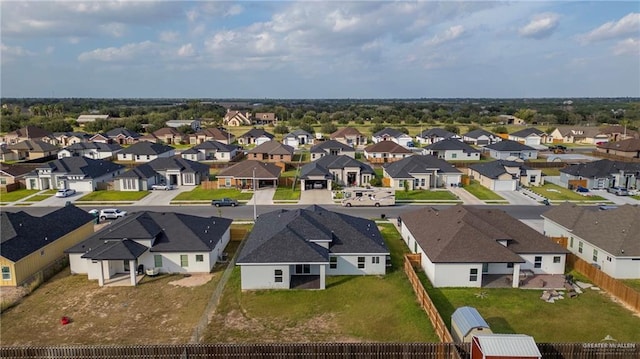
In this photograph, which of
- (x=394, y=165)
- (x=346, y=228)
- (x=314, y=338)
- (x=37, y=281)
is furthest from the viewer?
(x=394, y=165)

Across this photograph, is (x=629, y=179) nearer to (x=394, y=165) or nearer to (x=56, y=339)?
(x=394, y=165)

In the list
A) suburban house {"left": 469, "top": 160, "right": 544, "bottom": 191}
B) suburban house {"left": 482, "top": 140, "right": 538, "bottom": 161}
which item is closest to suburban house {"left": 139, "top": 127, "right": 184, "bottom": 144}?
suburban house {"left": 482, "top": 140, "right": 538, "bottom": 161}

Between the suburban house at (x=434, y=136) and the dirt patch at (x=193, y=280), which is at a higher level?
the suburban house at (x=434, y=136)

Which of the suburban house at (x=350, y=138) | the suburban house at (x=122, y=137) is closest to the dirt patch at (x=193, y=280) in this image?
the suburban house at (x=350, y=138)

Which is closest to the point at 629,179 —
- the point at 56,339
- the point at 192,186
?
the point at 192,186

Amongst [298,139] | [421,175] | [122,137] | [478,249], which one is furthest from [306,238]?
[122,137]

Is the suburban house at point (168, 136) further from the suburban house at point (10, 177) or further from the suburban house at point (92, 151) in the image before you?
the suburban house at point (10, 177)
